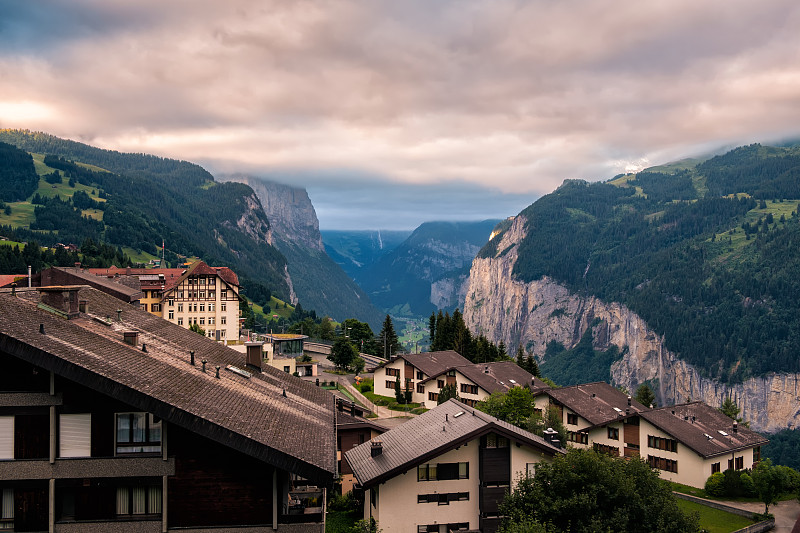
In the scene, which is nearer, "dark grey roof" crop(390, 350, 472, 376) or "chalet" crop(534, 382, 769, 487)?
"chalet" crop(534, 382, 769, 487)

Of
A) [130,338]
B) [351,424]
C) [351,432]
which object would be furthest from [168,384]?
[351,432]

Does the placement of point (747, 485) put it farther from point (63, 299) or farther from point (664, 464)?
point (63, 299)

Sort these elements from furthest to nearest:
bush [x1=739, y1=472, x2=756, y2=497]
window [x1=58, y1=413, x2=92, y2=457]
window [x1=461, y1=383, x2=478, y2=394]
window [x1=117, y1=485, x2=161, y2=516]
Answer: window [x1=461, y1=383, x2=478, y2=394] < bush [x1=739, y1=472, x2=756, y2=497] < window [x1=117, y1=485, x2=161, y2=516] < window [x1=58, y1=413, x2=92, y2=457]

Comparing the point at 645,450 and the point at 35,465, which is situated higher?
the point at 35,465

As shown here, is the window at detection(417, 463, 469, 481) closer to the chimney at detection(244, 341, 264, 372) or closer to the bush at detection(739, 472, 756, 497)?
the chimney at detection(244, 341, 264, 372)

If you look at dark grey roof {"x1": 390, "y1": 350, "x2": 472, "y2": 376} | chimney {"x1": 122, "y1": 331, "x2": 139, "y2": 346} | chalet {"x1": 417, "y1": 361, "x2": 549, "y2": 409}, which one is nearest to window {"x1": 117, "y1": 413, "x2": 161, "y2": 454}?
chimney {"x1": 122, "y1": 331, "x2": 139, "y2": 346}

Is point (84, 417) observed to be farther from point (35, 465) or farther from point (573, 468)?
point (573, 468)

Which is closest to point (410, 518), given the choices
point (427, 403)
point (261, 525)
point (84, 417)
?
point (261, 525)
